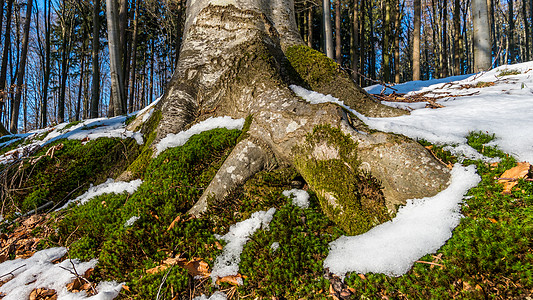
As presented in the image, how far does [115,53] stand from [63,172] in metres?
3.95

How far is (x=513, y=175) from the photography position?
1441mm

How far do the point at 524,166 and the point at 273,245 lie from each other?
1.66 meters

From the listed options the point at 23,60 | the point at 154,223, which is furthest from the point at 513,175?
the point at 23,60

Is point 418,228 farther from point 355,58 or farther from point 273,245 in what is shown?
point 355,58

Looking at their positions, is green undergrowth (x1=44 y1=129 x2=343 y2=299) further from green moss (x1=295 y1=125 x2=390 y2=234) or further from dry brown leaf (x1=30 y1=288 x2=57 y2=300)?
dry brown leaf (x1=30 y1=288 x2=57 y2=300)

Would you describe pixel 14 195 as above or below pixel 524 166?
below

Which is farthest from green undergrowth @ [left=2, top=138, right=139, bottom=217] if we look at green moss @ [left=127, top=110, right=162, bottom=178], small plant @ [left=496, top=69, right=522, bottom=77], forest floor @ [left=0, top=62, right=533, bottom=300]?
small plant @ [left=496, top=69, right=522, bottom=77]

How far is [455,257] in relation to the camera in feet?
4.20

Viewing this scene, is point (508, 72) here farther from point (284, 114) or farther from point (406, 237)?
point (406, 237)

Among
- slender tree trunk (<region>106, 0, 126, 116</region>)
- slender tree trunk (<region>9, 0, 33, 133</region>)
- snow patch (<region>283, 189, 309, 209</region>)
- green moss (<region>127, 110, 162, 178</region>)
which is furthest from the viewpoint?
slender tree trunk (<region>9, 0, 33, 133</region>)

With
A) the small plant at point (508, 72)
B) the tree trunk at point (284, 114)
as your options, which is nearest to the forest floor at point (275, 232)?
the tree trunk at point (284, 114)

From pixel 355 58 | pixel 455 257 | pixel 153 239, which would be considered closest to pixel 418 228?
pixel 455 257

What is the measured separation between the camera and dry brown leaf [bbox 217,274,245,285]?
1.57 m

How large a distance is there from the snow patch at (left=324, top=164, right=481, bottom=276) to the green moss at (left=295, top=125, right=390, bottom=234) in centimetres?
11
